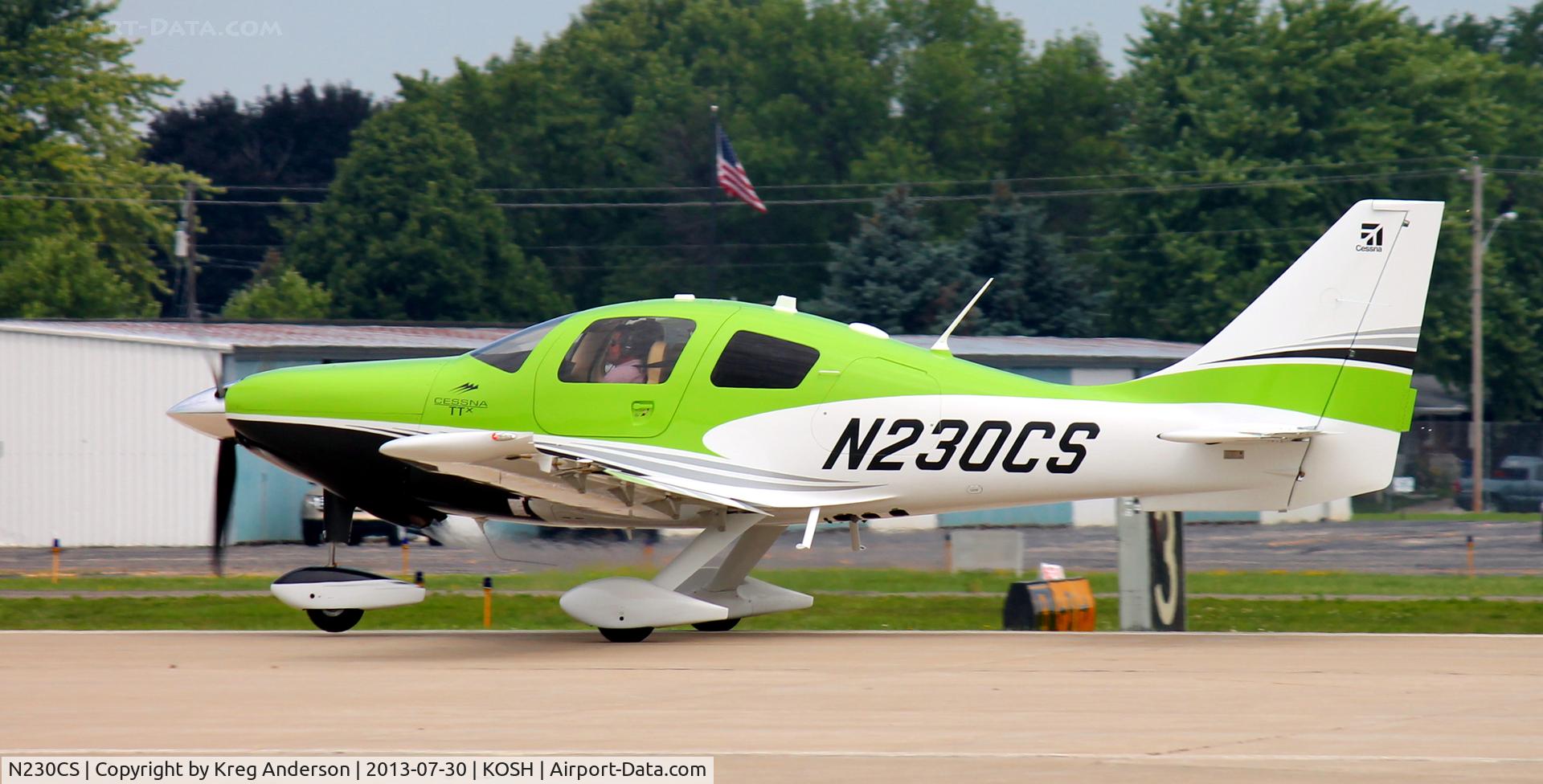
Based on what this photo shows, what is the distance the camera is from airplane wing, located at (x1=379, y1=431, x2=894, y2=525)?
13.7 metres

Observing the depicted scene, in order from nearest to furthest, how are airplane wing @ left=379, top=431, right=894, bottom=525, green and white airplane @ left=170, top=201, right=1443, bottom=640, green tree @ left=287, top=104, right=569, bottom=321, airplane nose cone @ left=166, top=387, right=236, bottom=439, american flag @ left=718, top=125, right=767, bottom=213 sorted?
green and white airplane @ left=170, top=201, right=1443, bottom=640 → airplane wing @ left=379, top=431, right=894, bottom=525 → airplane nose cone @ left=166, top=387, right=236, bottom=439 → american flag @ left=718, top=125, right=767, bottom=213 → green tree @ left=287, top=104, right=569, bottom=321

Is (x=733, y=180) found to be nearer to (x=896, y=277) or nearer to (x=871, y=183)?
(x=896, y=277)

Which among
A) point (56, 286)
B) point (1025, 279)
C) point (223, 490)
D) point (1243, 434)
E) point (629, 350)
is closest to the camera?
point (1243, 434)

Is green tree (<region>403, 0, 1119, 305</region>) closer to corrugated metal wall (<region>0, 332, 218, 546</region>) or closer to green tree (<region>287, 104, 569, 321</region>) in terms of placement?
green tree (<region>287, 104, 569, 321</region>)

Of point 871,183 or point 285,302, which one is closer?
point 285,302

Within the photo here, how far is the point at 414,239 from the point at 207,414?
1862 inches

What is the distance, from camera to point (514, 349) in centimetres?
1473

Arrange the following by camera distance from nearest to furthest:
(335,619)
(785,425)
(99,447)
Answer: (785,425) < (335,619) < (99,447)

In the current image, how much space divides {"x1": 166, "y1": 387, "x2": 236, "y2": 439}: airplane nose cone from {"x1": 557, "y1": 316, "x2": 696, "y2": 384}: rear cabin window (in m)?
3.03

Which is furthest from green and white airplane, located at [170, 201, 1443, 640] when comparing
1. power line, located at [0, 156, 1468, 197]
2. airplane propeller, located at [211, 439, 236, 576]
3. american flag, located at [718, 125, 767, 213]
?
power line, located at [0, 156, 1468, 197]

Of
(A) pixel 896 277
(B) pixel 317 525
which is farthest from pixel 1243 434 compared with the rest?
(A) pixel 896 277

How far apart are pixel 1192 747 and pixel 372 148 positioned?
57403 millimetres

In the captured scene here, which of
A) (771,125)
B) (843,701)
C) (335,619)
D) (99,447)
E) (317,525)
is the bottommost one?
(317,525)

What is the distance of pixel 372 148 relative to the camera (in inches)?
2472
